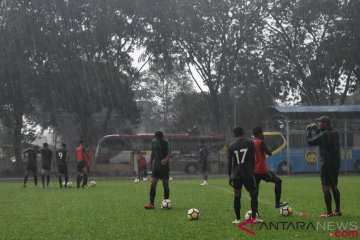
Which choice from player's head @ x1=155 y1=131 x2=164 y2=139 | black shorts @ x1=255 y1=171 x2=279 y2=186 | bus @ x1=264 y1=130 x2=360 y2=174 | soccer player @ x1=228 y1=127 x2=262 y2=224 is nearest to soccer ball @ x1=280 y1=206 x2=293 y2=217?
black shorts @ x1=255 y1=171 x2=279 y2=186

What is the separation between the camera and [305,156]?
39.6 metres

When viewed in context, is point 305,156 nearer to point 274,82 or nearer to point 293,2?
point 274,82

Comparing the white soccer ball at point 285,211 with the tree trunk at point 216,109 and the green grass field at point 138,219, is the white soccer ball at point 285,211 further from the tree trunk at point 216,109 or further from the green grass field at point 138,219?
the tree trunk at point 216,109

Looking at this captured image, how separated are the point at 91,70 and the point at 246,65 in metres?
12.5

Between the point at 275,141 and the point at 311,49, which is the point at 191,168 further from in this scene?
the point at 311,49

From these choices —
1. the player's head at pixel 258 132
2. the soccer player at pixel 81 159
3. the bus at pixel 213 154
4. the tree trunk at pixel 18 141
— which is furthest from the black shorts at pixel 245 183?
the tree trunk at pixel 18 141

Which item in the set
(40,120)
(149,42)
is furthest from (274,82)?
(40,120)

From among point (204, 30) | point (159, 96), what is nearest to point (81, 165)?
point (204, 30)

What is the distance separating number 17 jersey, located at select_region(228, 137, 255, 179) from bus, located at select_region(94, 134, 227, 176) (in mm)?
30927

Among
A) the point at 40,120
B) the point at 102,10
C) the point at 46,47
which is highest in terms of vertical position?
the point at 102,10

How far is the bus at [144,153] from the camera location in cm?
4278

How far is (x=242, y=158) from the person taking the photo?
35.0ft

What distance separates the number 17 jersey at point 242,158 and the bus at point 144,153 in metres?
30.9

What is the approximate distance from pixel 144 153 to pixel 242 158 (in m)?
32.3
